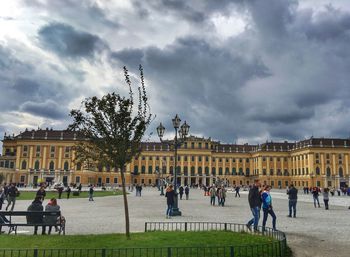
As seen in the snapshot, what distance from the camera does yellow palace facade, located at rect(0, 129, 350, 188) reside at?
105625mm

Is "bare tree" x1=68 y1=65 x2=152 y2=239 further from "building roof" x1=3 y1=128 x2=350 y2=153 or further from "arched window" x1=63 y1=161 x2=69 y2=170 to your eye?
"arched window" x1=63 y1=161 x2=69 y2=170

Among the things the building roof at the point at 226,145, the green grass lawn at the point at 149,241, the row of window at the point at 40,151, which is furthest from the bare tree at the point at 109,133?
the row of window at the point at 40,151

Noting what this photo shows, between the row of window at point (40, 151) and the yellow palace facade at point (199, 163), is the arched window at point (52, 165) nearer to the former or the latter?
the yellow palace facade at point (199, 163)

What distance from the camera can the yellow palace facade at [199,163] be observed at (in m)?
106

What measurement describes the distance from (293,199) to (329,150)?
9711 cm

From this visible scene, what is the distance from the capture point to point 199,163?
123 meters

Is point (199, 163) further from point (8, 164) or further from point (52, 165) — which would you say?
point (8, 164)

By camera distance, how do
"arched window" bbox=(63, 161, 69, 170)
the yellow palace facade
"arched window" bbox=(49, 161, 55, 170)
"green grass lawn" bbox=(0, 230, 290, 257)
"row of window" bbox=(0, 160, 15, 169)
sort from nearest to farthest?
"green grass lawn" bbox=(0, 230, 290, 257), the yellow palace facade, "arched window" bbox=(63, 161, 69, 170), "arched window" bbox=(49, 161, 55, 170), "row of window" bbox=(0, 160, 15, 169)

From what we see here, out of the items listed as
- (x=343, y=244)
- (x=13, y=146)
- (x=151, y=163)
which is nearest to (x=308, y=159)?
(x=151, y=163)

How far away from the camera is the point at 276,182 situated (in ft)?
401

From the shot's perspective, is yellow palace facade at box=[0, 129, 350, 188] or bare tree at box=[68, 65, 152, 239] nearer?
bare tree at box=[68, 65, 152, 239]

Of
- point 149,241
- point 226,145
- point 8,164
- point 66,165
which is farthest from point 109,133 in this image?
point 226,145

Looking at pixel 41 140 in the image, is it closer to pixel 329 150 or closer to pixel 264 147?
pixel 264 147

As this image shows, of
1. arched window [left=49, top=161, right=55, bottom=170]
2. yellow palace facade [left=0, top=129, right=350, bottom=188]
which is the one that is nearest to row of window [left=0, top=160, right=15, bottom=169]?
yellow palace facade [left=0, top=129, right=350, bottom=188]
